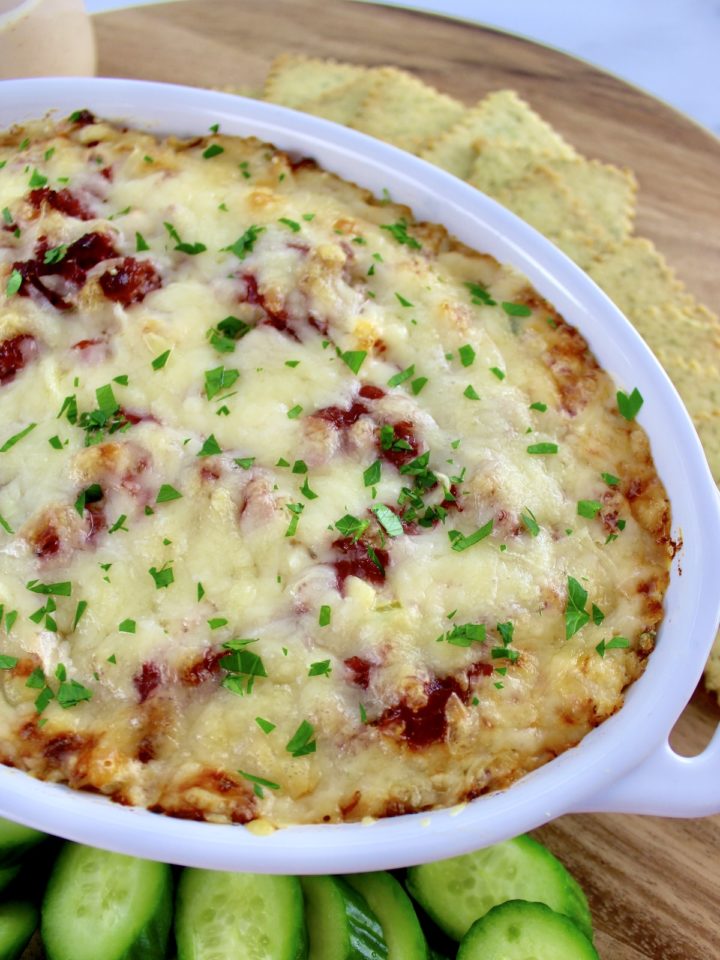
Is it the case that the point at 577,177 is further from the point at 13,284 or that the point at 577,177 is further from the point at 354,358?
the point at 13,284

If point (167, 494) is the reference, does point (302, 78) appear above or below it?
above

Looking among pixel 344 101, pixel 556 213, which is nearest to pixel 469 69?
pixel 344 101

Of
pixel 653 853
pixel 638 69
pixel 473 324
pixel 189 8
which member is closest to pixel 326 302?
pixel 473 324

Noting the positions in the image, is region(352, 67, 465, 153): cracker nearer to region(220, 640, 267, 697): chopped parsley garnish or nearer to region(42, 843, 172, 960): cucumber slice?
region(220, 640, 267, 697): chopped parsley garnish

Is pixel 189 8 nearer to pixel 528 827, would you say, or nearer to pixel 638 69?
pixel 638 69

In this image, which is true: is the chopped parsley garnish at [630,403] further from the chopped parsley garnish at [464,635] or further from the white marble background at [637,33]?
the white marble background at [637,33]

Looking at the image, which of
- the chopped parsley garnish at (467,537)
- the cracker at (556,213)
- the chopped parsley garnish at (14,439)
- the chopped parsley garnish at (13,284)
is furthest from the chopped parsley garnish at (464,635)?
the cracker at (556,213)
